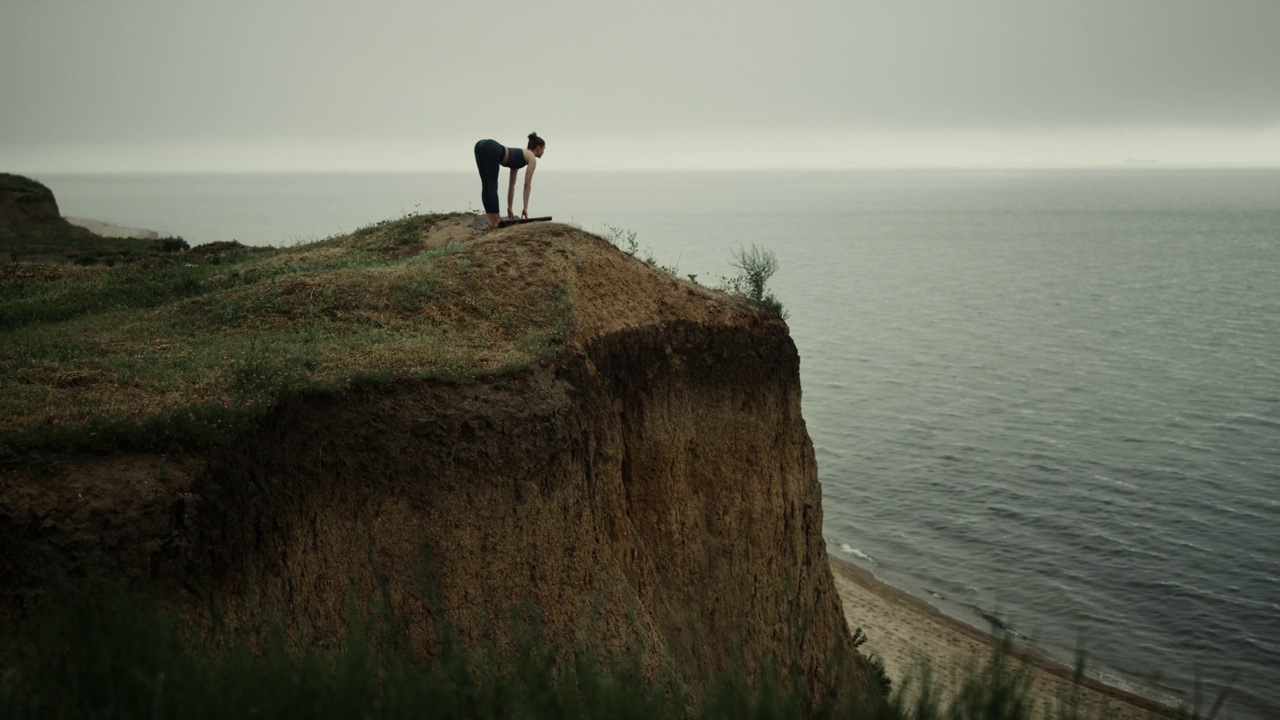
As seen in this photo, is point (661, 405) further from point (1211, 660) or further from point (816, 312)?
point (816, 312)

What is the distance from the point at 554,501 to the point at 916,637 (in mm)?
15946

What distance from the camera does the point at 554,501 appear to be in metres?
13.0

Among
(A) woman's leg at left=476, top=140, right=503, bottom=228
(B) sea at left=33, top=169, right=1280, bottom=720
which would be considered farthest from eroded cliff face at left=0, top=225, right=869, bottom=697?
(B) sea at left=33, top=169, right=1280, bottom=720

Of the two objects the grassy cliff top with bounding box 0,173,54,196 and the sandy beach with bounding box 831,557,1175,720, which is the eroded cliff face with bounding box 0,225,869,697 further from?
the grassy cliff top with bounding box 0,173,54,196

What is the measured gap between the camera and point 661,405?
16375mm

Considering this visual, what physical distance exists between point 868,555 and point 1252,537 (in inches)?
425

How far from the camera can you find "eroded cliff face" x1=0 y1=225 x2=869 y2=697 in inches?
391

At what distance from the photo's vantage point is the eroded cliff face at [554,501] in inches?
391

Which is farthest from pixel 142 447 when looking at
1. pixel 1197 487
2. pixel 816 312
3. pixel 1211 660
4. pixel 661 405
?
pixel 816 312

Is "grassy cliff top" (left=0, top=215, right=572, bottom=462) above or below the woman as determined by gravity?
below

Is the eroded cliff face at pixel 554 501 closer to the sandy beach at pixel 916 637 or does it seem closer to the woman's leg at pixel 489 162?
the woman's leg at pixel 489 162

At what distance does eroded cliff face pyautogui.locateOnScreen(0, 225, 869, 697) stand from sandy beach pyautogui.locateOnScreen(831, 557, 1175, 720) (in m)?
6.98

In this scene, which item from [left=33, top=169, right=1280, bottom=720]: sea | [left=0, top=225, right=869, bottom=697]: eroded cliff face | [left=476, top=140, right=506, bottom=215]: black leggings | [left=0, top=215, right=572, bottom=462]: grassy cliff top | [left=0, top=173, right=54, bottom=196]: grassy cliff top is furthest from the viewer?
[left=0, top=173, right=54, bottom=196]: grassy cliff top

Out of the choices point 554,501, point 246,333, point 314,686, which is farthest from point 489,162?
point 314,686
